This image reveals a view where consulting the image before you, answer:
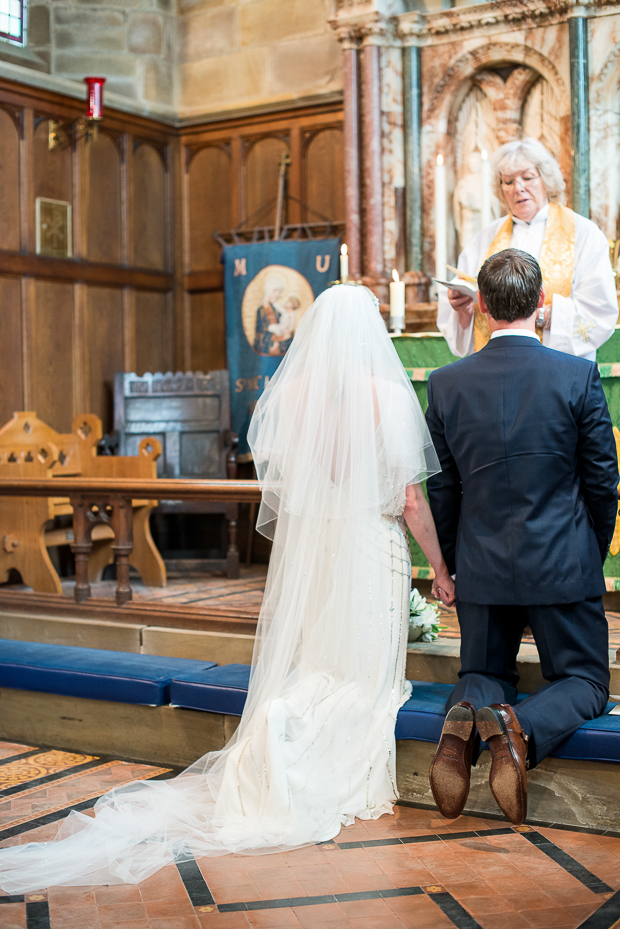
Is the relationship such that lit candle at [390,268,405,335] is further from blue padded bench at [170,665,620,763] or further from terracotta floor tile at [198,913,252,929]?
terracotta floor tile at [198,913,252,929]

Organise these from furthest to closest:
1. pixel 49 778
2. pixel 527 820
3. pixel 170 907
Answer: pixel 49 778 → pixel 527 820 → pixel 170 907

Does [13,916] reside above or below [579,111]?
below

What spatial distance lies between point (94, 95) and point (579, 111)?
3130mm

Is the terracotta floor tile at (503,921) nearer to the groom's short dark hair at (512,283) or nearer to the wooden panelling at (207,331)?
the groom's short dark hair at (512,283)

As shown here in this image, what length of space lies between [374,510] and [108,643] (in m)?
1.94

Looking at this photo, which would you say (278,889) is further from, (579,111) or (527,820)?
(579,111)

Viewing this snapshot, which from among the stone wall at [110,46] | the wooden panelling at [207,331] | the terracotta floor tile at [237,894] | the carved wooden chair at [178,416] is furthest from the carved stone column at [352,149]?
the terracotta floor tile at [237,894]

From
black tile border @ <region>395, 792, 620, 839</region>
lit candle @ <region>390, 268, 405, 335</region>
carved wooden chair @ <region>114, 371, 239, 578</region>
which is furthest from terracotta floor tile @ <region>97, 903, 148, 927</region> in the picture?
carved wooden chair @ <region>114, 371, 239, 578</region>

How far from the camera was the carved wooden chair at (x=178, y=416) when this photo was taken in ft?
22.5

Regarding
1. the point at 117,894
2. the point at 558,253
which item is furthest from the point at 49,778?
the point at 558,253

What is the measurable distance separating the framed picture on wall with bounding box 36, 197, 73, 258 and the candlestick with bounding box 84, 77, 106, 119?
0.64 metres

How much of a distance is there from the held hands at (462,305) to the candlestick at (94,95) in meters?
3.56

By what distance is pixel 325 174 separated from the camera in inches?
287

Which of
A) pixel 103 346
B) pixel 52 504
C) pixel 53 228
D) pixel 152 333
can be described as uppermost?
pixel 53 228
